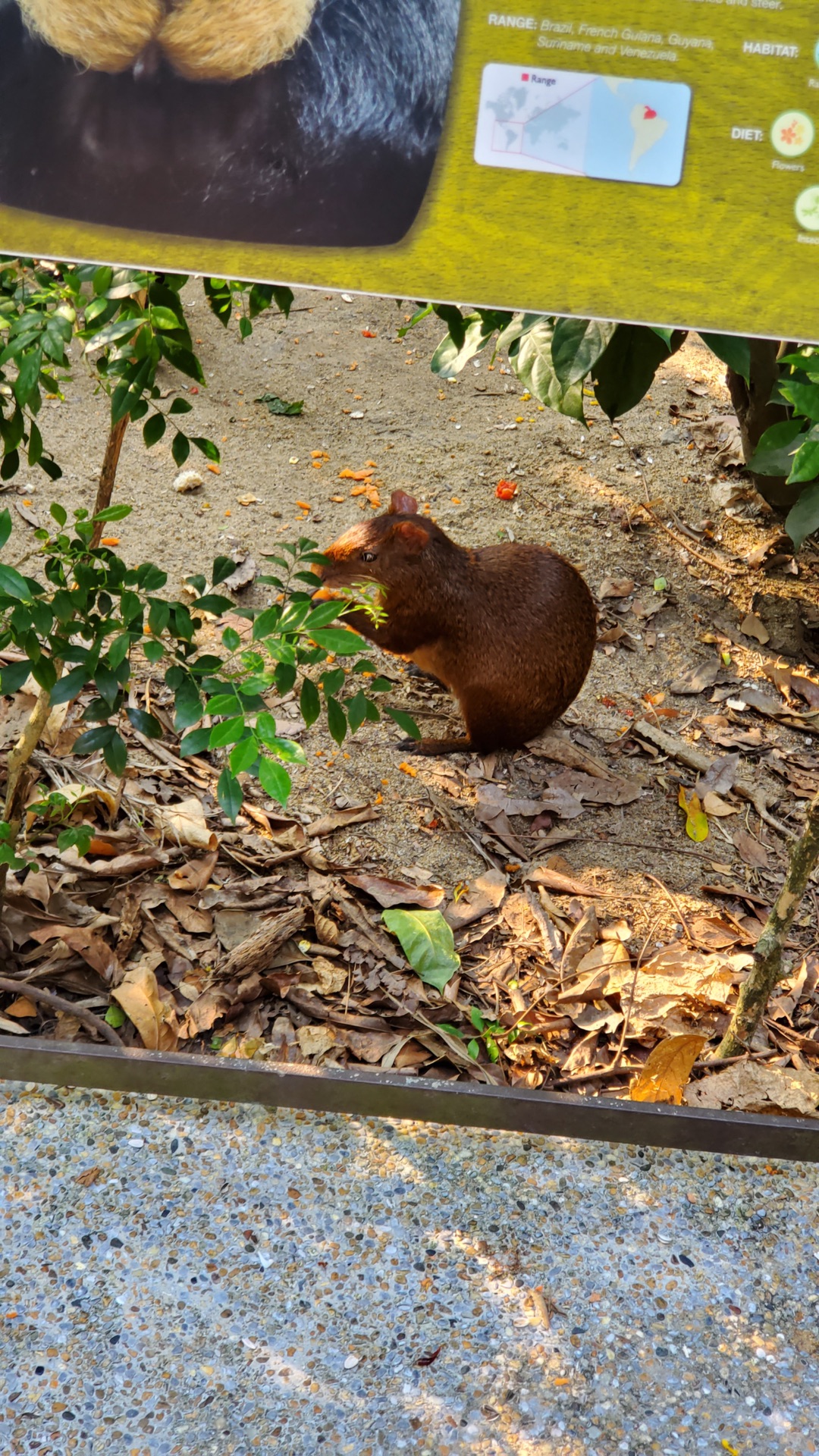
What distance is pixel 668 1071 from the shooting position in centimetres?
250

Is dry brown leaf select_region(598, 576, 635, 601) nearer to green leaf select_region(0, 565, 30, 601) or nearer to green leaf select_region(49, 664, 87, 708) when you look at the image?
green leaf select_region(49, 664, 87, 708)

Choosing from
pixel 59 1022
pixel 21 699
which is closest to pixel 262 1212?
pixel 59 1022

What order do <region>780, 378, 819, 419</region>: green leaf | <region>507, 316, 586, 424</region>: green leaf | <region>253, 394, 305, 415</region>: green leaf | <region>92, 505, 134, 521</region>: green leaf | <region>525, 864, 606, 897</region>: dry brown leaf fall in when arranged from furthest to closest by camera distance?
<region>253, 394, 305, 415</region>: green leaf → <region>525, 864, 606, 897</region>: dry brown leaf → <region>507, 316, 586, 424</region>: green leaf → <region>92, 505, 134, 521</region>: green leaf → <region>780, 378, 819, 419</region>: green leaf

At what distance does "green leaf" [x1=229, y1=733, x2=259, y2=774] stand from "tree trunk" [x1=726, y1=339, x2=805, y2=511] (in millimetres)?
2968

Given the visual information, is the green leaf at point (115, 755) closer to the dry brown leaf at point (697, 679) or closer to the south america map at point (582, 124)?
the south america map at point (582, 124)

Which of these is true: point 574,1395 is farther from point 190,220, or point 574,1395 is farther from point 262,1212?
point 190,220

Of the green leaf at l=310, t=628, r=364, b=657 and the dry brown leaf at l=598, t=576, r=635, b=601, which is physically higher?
the green leaf at l=310, t=628, r=364, b=657

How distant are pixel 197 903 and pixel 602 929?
3.51ft

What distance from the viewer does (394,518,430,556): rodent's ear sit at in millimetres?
3592

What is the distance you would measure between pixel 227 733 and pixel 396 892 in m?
1.74

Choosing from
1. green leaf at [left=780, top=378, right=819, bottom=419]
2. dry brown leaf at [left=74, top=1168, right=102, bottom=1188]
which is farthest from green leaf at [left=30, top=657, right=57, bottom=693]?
green leaf at [left=780, top=378, right=819, bottom=419]

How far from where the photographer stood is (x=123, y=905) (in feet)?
9.57

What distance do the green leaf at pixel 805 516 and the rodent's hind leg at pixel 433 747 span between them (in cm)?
128

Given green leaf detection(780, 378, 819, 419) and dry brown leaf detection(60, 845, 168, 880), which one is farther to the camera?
dry brown leaf detection(60, 845, 168, 880)
